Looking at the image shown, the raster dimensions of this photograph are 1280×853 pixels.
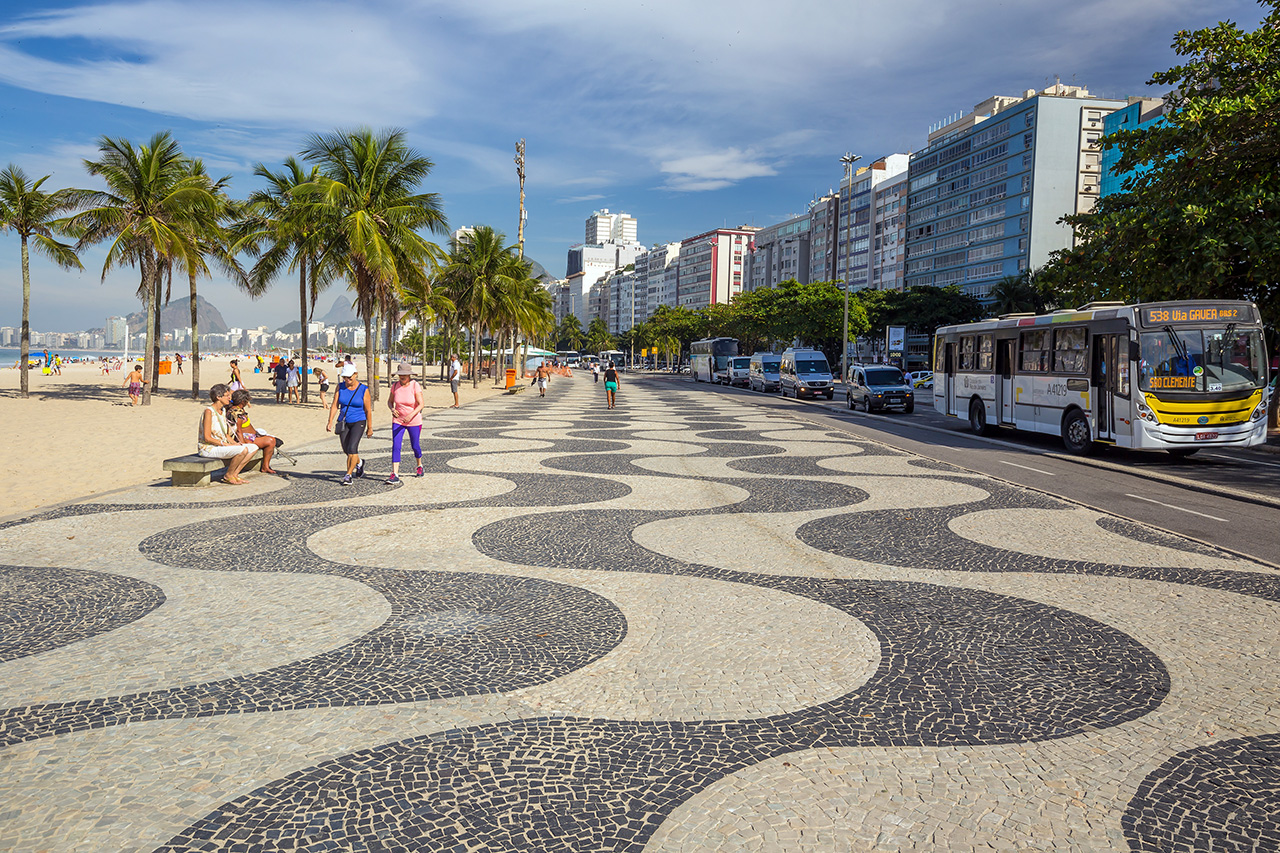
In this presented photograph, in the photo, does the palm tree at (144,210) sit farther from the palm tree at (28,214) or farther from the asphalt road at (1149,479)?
the asphalt road at (1149,479)

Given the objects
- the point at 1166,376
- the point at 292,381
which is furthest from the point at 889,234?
the point at 1166,376

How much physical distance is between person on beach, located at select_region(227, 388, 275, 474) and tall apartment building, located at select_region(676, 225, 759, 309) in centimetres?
14827

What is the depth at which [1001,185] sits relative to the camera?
83750 millimetres

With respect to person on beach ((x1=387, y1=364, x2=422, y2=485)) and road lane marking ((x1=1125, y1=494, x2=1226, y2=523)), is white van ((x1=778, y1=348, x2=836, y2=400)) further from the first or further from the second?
person on beach ((x1=387, y1=364, x2=422, y2=485))

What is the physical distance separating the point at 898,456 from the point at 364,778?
1394 centimetres

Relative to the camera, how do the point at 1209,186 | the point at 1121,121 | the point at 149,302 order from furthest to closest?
the point at 1121,121 < the point at 149,302 < the point at 1209,186

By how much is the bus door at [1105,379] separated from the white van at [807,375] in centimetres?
2385

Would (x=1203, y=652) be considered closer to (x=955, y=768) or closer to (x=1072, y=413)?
(x=955, y=768)

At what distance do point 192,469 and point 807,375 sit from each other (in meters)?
33.2

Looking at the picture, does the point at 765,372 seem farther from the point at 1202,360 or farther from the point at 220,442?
the point at 220,442

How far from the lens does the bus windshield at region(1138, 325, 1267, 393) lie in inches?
586

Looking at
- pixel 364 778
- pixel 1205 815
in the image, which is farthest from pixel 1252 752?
pixel 364 778

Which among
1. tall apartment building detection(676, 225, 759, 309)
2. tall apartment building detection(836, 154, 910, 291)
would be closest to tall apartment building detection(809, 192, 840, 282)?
tall apartment building detection(836, 154, 910, 291)

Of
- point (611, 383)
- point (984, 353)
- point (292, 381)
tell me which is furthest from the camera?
point (292, 381)
